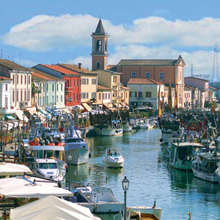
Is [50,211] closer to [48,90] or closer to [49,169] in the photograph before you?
[49,169]

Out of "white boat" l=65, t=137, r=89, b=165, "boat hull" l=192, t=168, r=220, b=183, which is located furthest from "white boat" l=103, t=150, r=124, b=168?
"boat hull" l=192, t=168, r=220, b=183

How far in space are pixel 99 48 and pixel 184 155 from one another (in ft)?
330

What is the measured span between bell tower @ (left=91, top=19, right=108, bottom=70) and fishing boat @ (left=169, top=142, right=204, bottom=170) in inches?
3822

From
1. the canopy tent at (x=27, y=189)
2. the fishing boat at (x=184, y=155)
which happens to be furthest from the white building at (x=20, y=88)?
the canopy tent at (x=27, y=189)

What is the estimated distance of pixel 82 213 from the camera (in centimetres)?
2269

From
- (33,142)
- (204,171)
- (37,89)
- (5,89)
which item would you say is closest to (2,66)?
(5,89)

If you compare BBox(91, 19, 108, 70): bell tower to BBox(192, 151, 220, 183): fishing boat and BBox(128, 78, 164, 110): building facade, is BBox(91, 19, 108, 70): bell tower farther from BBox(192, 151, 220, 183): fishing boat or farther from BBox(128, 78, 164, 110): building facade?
BBox(192, 151, 220, 183): fishing boat

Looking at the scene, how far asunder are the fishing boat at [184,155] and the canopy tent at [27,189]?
1157 inches

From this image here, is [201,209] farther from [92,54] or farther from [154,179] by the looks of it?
[92,54]

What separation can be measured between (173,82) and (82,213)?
492 feet

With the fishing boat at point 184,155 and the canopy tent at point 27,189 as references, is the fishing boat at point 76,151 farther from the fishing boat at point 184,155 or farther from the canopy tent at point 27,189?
the canopy tent at point 27,189

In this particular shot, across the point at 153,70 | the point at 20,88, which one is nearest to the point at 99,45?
the point at 153,70

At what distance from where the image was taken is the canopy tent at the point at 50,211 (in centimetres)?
2159

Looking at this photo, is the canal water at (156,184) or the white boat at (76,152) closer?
the canal water at (156,184)
